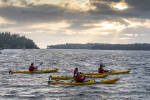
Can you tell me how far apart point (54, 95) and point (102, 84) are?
8.00m

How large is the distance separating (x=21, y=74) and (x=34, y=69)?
244cm

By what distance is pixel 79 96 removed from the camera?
2033 centimetres

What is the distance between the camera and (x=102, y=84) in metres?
25.9

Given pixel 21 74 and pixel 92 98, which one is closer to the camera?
pixel 92 98

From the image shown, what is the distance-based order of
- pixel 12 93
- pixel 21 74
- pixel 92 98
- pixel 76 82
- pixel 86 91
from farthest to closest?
pixel 21 74
pixel 76 82
pixel 86 91
pixel 12 93
pixel 92 98

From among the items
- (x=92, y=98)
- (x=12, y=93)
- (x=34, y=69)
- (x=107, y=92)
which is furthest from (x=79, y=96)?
(x=34, y=69)

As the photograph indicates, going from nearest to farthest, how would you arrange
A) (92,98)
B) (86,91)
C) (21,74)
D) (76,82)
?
(92,98), (86,91), (76,82), (21,74)

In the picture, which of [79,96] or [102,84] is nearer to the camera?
[79,96]

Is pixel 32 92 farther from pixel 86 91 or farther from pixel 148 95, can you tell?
pixel 148 95

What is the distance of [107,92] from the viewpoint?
21.8 metres

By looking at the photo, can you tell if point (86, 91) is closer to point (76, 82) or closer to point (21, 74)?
point (76, 82)

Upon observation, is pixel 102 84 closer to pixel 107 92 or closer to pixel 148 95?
pixel 107 92

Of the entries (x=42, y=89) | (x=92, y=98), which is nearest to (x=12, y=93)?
(x=42, y=89)

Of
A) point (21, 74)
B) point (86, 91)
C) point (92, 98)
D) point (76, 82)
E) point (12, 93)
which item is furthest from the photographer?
point (21, 74)
